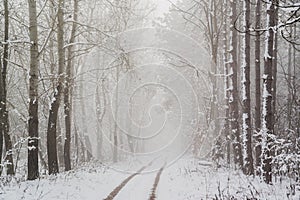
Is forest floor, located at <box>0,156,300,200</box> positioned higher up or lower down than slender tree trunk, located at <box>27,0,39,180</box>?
lower down

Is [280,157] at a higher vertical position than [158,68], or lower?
lower

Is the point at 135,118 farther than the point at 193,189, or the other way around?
the point at 135,118

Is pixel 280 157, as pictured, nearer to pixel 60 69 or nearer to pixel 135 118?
pixel 60 69

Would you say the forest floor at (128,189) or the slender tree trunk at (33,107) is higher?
the slender tree trunk at (33,107)

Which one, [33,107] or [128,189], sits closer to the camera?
[33,107]

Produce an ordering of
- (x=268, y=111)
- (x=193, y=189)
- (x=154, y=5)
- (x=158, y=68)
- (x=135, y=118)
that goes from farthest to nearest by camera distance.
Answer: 1. (x=135, y=118)
2. (x=158, y=68)
3. (x=154, y=5)
4. (x=193, y=189)
5. (x=268, y=111)

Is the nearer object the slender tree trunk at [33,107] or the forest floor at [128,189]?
the forest floor at [128,189]

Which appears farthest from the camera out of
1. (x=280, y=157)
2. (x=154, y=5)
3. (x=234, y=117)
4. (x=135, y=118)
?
(x=135, y=118)

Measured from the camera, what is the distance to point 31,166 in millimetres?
13844

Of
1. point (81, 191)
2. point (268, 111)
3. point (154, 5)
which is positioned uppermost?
point (154, 5)

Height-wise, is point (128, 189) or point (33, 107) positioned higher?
point (33, 107)

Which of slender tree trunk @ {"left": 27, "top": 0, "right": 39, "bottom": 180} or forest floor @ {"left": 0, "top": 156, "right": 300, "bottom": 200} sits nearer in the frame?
forest floor @ {"left": 0, "top": 156, "right": 300, "bottom": 200}

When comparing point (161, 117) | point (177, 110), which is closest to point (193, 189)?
point (177, 110)

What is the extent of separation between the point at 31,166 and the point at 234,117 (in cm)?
999
